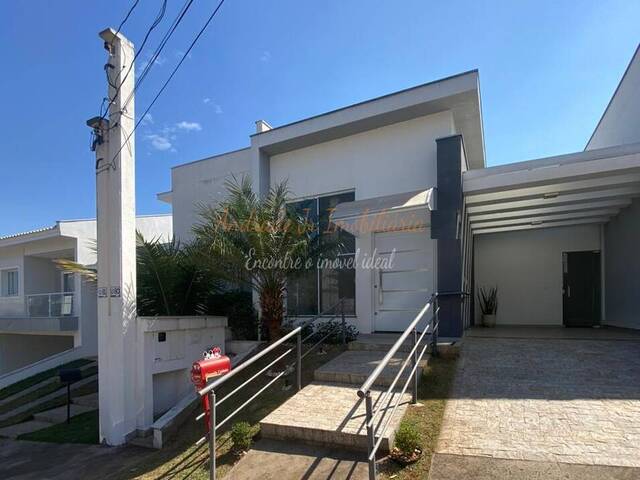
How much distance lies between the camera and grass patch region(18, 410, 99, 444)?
23.7 ft

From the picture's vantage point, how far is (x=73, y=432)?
7652mm

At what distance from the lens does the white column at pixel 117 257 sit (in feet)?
21.9

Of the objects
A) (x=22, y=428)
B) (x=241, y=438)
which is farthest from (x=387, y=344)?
(x=22, y=428)

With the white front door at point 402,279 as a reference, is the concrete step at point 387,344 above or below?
below

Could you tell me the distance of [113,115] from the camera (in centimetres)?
715

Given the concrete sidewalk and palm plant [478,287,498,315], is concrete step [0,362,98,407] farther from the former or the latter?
palm plant [478,287,498,315]

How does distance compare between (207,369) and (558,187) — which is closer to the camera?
(207,369)

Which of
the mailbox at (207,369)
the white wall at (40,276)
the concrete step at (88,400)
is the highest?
the white wall at (40,276)

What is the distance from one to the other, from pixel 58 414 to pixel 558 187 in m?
11.5

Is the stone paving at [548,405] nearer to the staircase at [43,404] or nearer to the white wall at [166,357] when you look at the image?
the white wall at [166,357]

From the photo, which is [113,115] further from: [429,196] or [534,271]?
[534,271]

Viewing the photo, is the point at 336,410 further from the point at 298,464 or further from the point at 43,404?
the point at 43,404

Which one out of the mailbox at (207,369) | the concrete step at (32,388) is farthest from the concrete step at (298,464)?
the concrete step at (32,388)

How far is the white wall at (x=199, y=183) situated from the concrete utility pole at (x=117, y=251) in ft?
17.0
